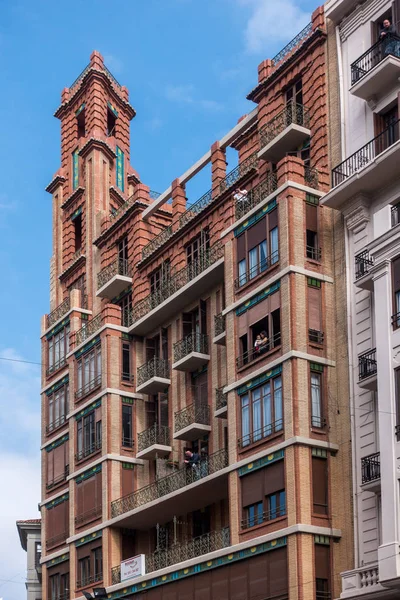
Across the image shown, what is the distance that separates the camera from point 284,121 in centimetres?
5091

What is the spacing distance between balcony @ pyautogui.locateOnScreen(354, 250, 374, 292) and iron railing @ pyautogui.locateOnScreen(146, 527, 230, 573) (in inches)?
434

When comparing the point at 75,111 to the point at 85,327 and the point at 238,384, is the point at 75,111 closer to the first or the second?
the point at 85,327

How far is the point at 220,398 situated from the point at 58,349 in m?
15.4


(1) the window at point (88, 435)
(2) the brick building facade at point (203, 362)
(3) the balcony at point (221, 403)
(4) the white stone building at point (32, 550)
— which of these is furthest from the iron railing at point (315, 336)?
(4) the white stone building at point (32, 550)

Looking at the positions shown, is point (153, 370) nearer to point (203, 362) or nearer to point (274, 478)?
point (203, 362)

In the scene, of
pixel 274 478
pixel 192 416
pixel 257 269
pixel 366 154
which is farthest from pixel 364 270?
pixel 192 416

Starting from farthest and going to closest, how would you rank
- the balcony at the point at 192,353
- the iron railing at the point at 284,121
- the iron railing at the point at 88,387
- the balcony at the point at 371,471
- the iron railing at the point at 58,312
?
the iron railing at the point at 58,312
the iron railing at the point at 88,387
the balcony at the point at 192,353
the iron railing at the point at 284,121
the balcony at the point at 371,471

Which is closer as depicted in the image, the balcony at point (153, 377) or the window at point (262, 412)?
the window at point (262, 412)

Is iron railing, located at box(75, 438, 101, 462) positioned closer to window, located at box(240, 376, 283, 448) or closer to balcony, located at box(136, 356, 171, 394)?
balcony, located at box(136, 356, 171, 394)

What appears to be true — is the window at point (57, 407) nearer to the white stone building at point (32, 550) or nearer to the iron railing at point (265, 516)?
the white stone building at point (32, 550)

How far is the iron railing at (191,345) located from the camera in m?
54.3

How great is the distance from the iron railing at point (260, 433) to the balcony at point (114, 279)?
625 inches

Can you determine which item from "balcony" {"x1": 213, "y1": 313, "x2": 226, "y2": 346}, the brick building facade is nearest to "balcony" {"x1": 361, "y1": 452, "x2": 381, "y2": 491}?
the brick building facade

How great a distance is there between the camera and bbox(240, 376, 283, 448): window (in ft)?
148
